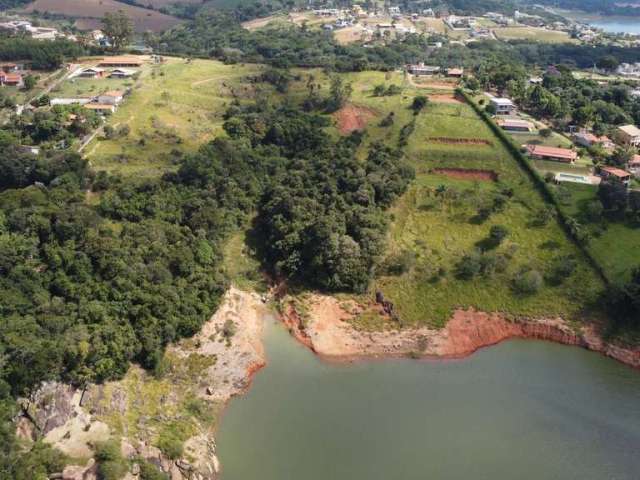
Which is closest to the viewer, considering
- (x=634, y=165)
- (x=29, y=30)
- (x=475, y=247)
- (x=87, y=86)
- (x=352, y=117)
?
(x=475, y=247)

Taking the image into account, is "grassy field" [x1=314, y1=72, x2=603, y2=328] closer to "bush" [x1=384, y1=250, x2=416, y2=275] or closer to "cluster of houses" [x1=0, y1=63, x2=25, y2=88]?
"bush" [x1=384, y1=250, x2=416, y2=275]

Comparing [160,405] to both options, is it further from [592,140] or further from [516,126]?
[592,140]

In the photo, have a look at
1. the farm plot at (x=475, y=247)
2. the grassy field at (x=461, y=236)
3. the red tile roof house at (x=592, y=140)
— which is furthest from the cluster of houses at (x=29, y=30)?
the red tile roof house at (x=592, y=140)

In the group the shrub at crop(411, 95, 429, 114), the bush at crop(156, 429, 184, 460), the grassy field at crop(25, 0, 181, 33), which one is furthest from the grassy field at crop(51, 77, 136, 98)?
the grassy field at crop(25, 0, 181, 33)

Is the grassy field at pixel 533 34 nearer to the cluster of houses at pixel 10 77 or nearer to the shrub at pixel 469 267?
the shrub at pixel 469 267

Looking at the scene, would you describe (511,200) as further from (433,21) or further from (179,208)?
(433,21)

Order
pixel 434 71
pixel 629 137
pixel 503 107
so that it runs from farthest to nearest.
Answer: pixel 434 71 < pixel 503 107 < pixel 629 137

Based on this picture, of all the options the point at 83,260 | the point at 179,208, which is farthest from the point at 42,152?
the point at 83,260

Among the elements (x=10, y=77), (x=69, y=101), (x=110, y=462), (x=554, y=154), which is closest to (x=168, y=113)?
(x=69, y=101)
